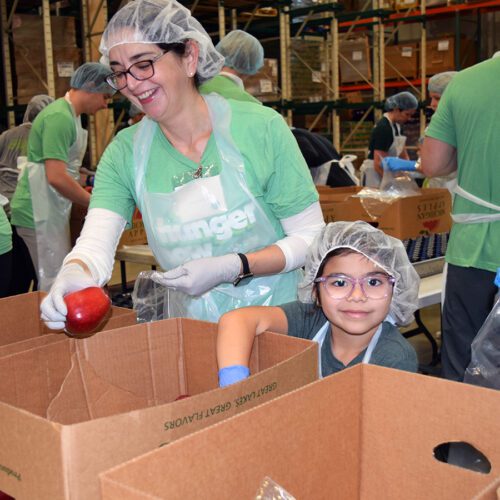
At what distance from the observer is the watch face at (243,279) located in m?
1.71

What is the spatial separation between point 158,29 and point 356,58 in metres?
7.74

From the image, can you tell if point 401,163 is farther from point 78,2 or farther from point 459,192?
point 78,2

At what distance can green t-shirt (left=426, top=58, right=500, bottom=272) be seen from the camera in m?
2.17

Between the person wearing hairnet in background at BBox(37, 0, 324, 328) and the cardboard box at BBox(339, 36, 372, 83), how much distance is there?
7.50 m

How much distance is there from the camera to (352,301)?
1619mm

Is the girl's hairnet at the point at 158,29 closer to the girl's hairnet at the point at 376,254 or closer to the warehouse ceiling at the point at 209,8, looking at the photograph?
the girl's hairnet at the point at 376,254

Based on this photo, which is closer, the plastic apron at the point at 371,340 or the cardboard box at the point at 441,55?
the plastic apron at the point at 371,340

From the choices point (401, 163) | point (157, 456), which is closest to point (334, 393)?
point (157, 456)

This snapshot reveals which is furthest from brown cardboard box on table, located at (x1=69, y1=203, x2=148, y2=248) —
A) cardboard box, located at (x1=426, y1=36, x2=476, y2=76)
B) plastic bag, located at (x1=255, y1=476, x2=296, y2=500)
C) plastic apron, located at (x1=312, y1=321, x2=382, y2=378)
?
cardboard box, located at (x1=426, y1=36, x2=476, y2=76)

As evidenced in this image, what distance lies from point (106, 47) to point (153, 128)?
0.23m

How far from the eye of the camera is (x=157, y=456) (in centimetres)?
75

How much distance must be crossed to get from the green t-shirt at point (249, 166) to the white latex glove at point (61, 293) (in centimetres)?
33

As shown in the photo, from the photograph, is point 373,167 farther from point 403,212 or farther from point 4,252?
point 4,252

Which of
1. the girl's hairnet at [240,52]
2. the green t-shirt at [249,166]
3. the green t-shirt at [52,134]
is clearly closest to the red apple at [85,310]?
the green t-shirt at [249,166]
